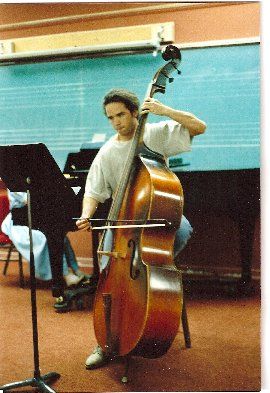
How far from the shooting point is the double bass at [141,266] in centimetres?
154

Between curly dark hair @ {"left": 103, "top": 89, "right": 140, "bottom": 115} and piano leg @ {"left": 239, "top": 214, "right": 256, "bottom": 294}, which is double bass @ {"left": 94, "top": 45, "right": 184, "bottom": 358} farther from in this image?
piano leg @ {"left": 239, "top": 214, "right": 256, "bottom": 294}

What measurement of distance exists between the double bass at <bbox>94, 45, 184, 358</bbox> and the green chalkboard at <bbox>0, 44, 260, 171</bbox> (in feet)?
3.87

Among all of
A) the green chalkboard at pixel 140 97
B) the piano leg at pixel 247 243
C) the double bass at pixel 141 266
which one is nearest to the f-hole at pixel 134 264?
the double bass at pixel 141 266

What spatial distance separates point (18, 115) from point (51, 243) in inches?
60.4

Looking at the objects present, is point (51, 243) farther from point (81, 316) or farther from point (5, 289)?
point (5, 289)

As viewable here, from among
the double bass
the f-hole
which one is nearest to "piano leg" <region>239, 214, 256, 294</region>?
the double bass

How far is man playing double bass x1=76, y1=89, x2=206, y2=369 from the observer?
1.83m

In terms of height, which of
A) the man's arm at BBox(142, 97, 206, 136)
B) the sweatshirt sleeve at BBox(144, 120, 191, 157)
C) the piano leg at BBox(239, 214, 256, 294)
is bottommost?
the piano leg at BBox(239, 214, 256, 294)

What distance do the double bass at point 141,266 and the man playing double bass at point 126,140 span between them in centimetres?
14

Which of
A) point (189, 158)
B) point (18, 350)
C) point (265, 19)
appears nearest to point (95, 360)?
point (18, 350)

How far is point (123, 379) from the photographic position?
169cm

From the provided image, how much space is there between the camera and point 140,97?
10.8 ft

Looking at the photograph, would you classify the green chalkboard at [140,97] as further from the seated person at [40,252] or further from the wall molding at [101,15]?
the seated person at [40,252]

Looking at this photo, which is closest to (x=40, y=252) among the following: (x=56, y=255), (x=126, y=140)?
(x=56, y=255)
